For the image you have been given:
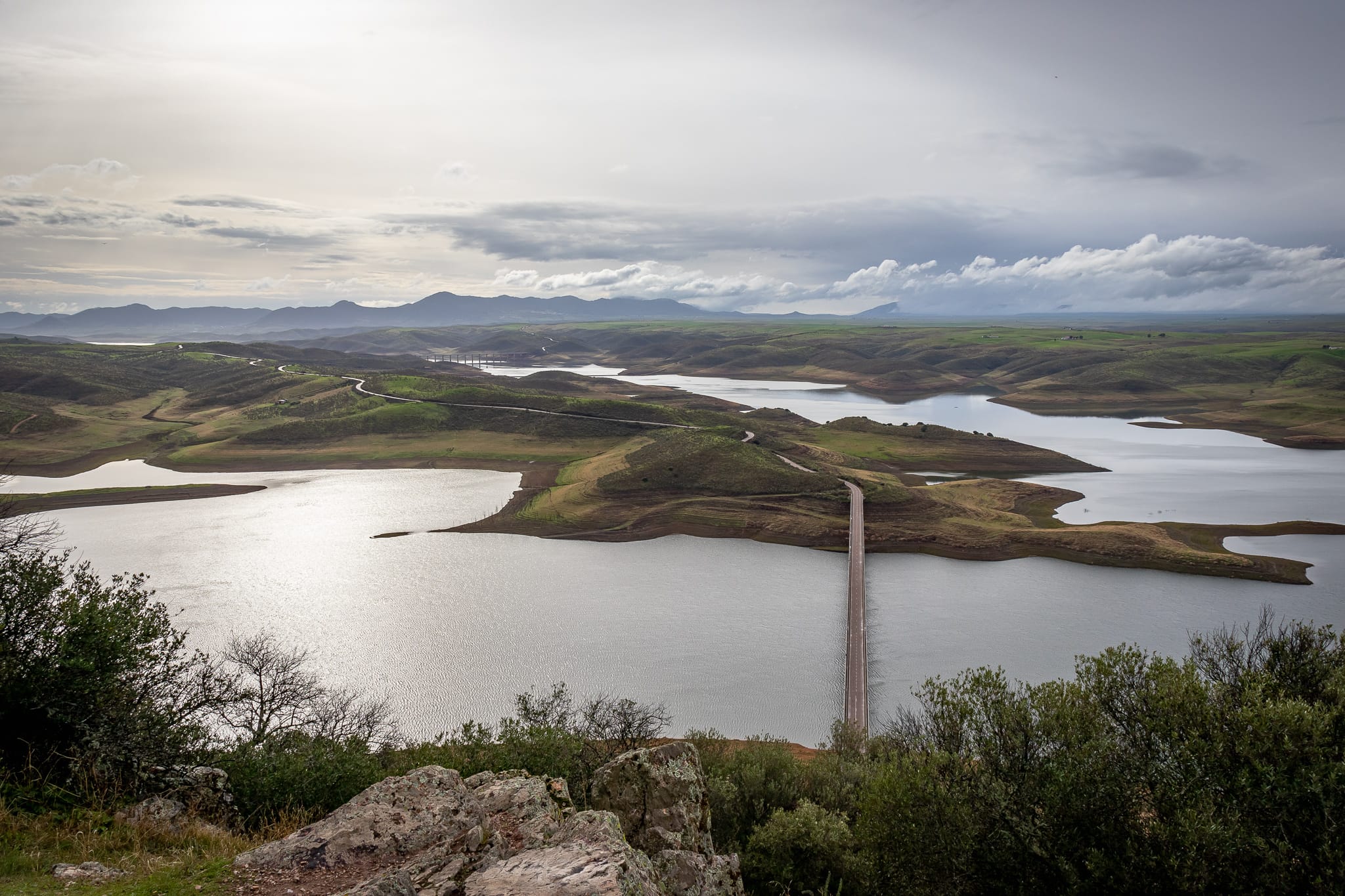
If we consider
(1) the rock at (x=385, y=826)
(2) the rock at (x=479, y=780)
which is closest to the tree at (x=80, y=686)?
(1) the rock at (x=385, y=826)

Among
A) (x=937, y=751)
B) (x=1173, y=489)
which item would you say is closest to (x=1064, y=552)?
(x=1173, y=489)

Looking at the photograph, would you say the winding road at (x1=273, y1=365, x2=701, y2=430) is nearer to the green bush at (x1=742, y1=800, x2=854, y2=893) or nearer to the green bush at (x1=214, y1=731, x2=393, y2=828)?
the green bush at (x1=214, y1=731, x2=393, y2=828)

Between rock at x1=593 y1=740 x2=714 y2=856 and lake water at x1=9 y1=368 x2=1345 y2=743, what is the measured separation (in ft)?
70.1

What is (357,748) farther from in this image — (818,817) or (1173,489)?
(1173,489)

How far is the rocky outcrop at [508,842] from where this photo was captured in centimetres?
1264

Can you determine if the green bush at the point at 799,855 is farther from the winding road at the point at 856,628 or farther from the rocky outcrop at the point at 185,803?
the rocky outcrop at the point at 185,803

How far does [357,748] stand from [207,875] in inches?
467

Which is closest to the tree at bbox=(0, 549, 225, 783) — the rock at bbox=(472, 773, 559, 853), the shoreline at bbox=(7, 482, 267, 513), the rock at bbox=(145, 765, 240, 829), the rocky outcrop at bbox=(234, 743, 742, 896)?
the rock at bbox=(145, 765, 240, 829)

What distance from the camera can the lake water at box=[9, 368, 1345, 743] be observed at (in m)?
44.2

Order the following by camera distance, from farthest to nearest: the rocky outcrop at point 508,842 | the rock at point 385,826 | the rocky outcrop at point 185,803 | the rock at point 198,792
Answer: the rock at point 198,792, the rocky outcrop at point 185,803, the rock at point 385,826, the rocky outcrop at point 508,842

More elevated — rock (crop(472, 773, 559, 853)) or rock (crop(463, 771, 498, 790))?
rock (crop(472, 773, 559, 853))

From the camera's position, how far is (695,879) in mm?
15547

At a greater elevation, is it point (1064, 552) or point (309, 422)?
point (309, 422)

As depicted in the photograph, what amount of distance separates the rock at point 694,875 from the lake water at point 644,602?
23.1 m
